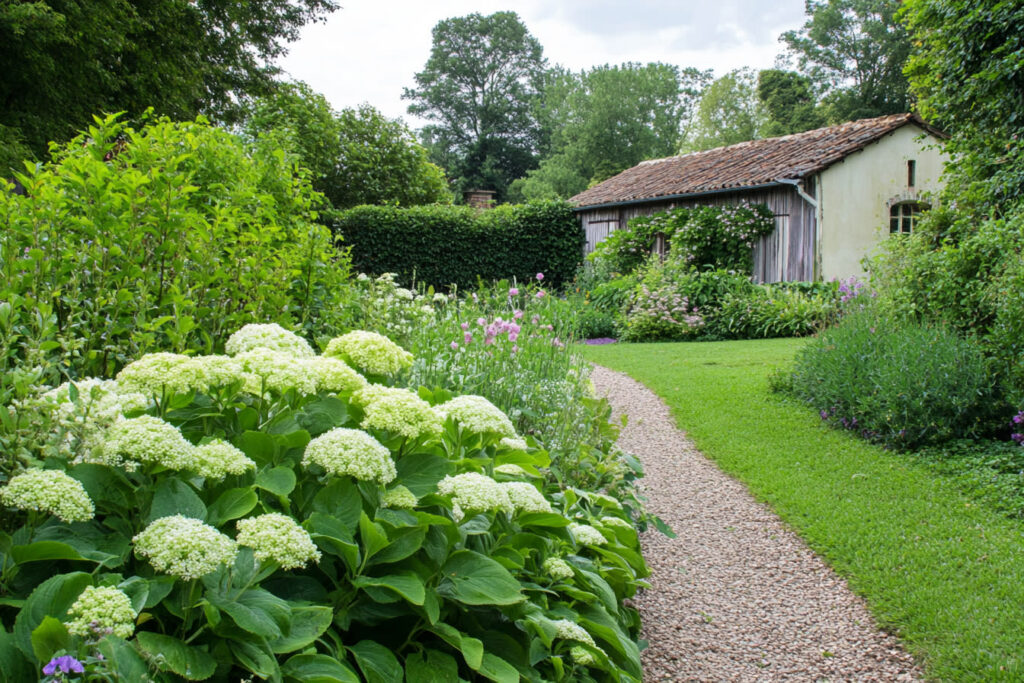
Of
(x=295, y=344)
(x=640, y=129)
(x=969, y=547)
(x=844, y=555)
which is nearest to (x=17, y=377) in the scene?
(x=295, y=344)

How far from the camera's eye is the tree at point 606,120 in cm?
4334

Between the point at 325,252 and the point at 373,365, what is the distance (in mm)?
2170

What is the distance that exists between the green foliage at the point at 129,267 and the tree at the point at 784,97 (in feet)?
116

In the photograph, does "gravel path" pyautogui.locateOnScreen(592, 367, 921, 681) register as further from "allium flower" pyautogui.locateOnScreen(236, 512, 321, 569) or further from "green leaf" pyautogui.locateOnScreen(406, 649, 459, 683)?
"allium flower" pyautogui.locateOnScreen(236, 512, 321, 569)

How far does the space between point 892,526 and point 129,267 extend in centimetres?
419

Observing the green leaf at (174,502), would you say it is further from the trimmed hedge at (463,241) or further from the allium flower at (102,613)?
the trimmed hedge at (463,241)

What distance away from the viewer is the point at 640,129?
4531 cm

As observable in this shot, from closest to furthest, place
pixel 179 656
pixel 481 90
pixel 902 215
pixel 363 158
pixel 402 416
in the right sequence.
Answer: pixel 179 656, pixel 402 416, pixel 902 215, pixel 363 158, pixel 481 90

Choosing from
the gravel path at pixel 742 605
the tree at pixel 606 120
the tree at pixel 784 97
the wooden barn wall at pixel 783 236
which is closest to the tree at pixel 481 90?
the tree at pixel 606 120

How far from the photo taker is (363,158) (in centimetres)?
2127

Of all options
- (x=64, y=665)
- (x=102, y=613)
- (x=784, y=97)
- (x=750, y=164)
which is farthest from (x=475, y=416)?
(x=784, y=97)

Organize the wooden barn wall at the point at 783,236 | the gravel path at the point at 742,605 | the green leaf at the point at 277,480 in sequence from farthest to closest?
1. the wooden barn wall at the point at 783,236
2. the gravel path at the point at 742,605
3. the green leaf at the point at 277,480

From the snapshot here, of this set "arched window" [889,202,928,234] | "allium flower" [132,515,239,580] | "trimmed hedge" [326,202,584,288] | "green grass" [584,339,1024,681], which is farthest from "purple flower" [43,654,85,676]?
"arched window" [889,202,928,234]

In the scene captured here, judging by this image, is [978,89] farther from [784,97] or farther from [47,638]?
[784,97]
